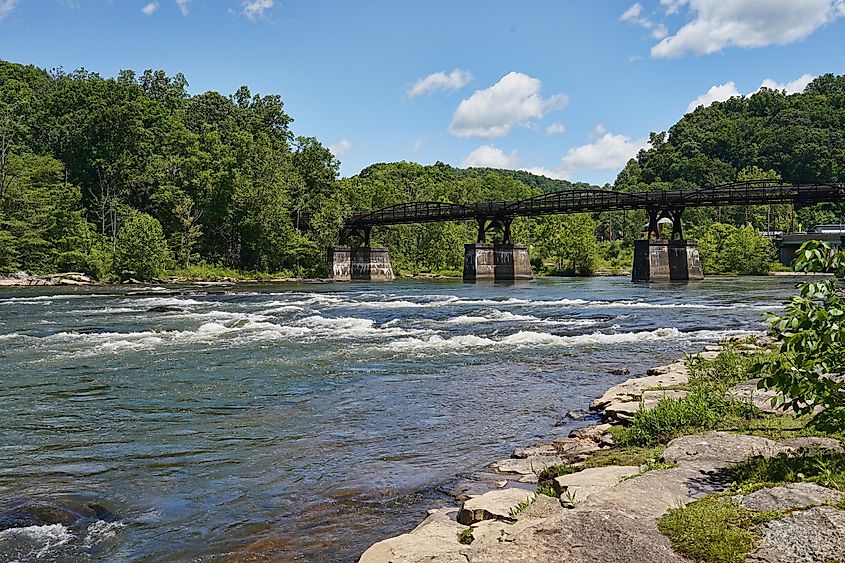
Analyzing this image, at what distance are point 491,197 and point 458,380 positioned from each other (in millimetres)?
123259

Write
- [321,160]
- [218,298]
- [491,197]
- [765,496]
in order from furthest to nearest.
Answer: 1. [491,197]
2. [321,160]
3. [218,298]
4. [765,496]

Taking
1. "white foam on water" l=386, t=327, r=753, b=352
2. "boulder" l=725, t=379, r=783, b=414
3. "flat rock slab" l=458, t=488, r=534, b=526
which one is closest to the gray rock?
"flat rock slab" l=458, t=488, r=534, b=526

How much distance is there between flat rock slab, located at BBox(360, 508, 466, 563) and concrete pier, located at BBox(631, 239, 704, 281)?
66.0 m

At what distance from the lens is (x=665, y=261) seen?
2761 inches

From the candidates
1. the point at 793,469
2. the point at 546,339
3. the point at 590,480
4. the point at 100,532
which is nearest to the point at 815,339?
the point at 793,469

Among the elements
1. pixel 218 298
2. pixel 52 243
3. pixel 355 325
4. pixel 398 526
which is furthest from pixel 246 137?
pixel 398 526

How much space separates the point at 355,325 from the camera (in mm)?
28359

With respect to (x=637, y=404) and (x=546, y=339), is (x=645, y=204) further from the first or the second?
(x=637, y=404)

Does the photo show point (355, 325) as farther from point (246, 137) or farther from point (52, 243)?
point (246, 137)

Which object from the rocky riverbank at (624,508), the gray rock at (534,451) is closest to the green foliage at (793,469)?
the rocky riverbank at (624,508)

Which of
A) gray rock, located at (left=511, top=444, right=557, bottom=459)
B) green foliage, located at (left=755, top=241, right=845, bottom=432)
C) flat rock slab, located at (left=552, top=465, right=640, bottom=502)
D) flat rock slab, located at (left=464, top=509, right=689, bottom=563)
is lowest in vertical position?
gray rock, located at (left=511, top=444, right=557, bottom=459)

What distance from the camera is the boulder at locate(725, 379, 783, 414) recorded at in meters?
10.0

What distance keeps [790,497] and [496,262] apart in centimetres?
7961

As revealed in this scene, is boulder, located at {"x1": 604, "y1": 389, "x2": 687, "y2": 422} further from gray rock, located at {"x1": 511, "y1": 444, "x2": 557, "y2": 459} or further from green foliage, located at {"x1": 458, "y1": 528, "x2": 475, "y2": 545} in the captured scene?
green foliage, located at {"x1": 458, "y1": 528, "x2": 475, "y2": 545}
